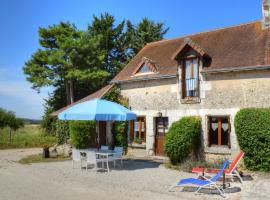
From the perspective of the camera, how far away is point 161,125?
60.0ft

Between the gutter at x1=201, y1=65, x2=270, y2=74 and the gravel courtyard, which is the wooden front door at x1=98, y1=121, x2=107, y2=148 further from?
the gutter at x1=201, y1=65, x2=270, y2=74

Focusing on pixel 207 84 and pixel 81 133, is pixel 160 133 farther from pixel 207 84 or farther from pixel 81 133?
pixel 81 133

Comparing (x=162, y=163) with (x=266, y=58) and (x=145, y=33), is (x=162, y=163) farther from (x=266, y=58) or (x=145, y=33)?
(x=145, y=33)

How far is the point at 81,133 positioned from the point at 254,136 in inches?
387

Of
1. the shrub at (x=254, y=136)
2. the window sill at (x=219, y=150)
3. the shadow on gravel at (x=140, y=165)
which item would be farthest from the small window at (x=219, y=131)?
the shadow on gravel at (x=140, y=165)

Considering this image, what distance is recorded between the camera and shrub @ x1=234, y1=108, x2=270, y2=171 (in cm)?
1312

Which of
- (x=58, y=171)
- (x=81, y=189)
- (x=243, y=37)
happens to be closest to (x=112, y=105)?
(x=58, y=171)

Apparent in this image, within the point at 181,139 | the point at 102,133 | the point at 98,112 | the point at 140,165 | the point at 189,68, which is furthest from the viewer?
the point at 102,133

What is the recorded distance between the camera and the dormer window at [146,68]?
1917 centimetres

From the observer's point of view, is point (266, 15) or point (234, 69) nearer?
point (234, 69)

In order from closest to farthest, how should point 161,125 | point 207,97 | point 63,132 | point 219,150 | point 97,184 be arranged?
point 97,184 < point 219,150 < point 207,97 < point 161,125 < point 63,132

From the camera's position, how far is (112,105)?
13.8 metres

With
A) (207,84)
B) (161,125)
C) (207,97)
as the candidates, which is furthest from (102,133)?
(207,84)

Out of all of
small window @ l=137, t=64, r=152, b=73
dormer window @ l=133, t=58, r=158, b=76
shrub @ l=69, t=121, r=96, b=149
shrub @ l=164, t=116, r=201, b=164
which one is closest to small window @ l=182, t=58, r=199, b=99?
shrub @ l=164, t=116, r=201, b=164
